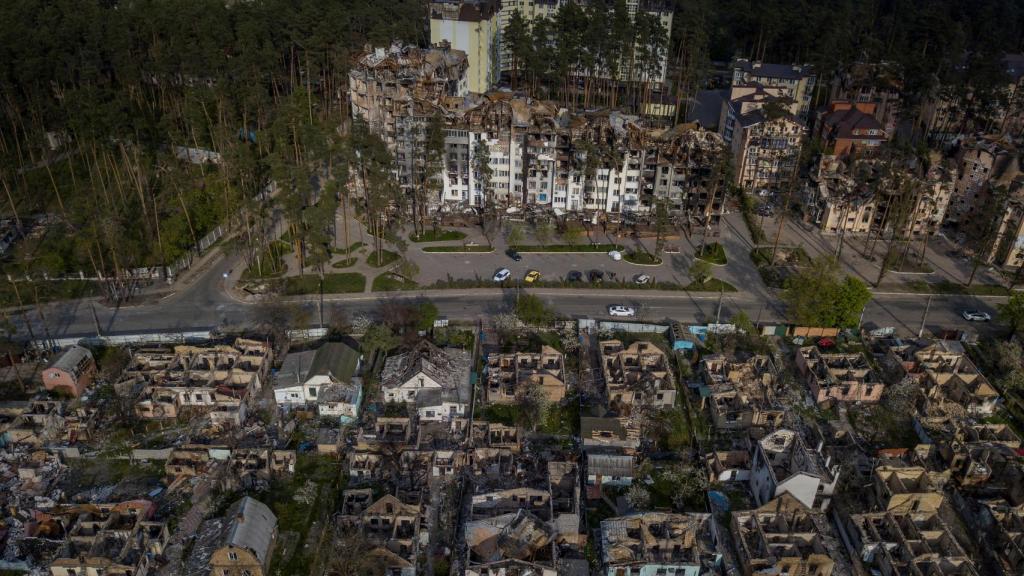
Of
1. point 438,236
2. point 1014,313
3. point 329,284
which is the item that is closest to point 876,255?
point 1014,313

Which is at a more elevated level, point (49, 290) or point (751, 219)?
point (751, 219)

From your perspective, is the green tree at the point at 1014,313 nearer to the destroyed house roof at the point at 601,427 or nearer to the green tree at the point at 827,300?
the green tree at the point at 827,300

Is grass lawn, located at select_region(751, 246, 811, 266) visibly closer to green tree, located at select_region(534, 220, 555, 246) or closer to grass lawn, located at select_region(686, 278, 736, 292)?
grass lawn, located at select_region(686, 278, 736, 292)

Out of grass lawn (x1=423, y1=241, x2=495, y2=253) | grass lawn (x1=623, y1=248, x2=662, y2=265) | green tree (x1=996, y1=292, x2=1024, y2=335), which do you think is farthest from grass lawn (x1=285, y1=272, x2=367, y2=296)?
green tree (x1=996, y1=292, x2=1024, y2=335)

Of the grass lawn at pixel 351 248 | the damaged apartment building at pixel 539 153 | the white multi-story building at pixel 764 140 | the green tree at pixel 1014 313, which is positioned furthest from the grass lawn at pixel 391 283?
the green tree at pixel 1014 313

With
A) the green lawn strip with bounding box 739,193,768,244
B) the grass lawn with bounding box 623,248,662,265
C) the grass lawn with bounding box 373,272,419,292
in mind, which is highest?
the green lawn strip with bounding box 739,193,768,244

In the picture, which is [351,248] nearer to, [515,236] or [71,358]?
[515,236]
